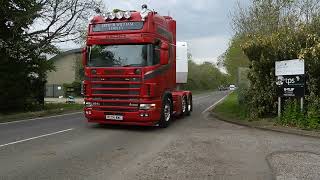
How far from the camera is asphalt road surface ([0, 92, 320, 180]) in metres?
8.66

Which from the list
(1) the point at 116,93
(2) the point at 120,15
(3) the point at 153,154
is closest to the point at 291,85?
(1) the point at 116,93

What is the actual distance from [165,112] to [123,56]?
2639 mm

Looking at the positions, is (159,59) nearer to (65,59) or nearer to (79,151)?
(79,151)

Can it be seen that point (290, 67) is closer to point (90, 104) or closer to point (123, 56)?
point (123, 56)

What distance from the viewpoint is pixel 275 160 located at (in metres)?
10.2

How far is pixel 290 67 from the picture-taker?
55.5 ft

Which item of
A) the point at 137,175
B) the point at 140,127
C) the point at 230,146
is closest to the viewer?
the point at 137,175

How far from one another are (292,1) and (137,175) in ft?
64.1

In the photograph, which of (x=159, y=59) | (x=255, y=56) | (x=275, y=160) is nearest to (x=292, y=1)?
(x=255, y=56)

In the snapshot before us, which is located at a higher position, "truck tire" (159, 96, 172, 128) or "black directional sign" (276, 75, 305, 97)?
"black directional sign" (276, 75, 305, 97)

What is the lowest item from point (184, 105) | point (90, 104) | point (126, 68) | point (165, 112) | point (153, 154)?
point (153, 154)

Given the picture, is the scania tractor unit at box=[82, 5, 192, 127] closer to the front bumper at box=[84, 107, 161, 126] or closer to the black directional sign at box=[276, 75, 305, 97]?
the front bumper at box=[84, 107, 161, 126]

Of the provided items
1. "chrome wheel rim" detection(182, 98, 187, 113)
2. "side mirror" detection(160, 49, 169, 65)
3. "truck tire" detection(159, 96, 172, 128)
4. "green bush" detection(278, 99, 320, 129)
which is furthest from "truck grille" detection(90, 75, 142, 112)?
"chrome wheel rim" detection(182, 98, 187, 113)

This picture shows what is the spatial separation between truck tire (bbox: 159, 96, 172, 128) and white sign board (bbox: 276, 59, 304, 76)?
4144mm
